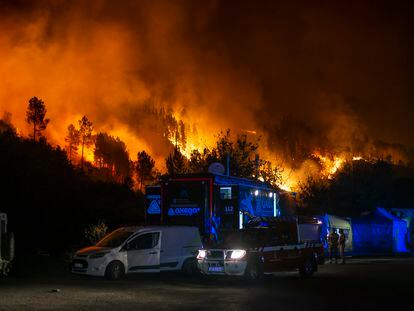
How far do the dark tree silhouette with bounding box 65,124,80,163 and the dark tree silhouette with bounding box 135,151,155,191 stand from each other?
1042cm

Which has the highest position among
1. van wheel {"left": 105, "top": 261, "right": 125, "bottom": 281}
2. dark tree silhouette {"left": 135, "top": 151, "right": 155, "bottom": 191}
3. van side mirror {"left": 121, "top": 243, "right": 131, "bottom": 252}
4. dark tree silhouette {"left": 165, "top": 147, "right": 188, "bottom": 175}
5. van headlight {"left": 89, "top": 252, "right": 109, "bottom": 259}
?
dark tree silhouette {"left": 135, "top": 151, "right": 155, "bottom": 191}

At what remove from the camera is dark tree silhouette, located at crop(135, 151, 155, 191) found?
351ft

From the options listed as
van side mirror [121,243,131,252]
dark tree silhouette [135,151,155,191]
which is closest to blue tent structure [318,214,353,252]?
van side mirror [121,243,131,252]

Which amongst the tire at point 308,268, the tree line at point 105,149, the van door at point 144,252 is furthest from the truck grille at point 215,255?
the tree line at point 105,149

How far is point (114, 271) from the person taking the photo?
21500mm

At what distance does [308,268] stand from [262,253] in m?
2.52

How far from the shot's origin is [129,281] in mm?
21188

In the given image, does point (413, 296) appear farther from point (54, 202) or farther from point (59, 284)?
point (54, 202)

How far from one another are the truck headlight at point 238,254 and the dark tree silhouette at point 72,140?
84874mm

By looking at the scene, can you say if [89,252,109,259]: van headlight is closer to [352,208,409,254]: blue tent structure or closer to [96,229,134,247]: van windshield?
[96,229,134,247]: van windshield

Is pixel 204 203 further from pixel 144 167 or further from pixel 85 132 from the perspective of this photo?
pixel 144 167

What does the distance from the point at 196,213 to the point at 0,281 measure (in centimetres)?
873

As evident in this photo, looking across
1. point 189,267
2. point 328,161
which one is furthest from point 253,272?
point 328,161

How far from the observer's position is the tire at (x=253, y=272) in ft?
68.2
